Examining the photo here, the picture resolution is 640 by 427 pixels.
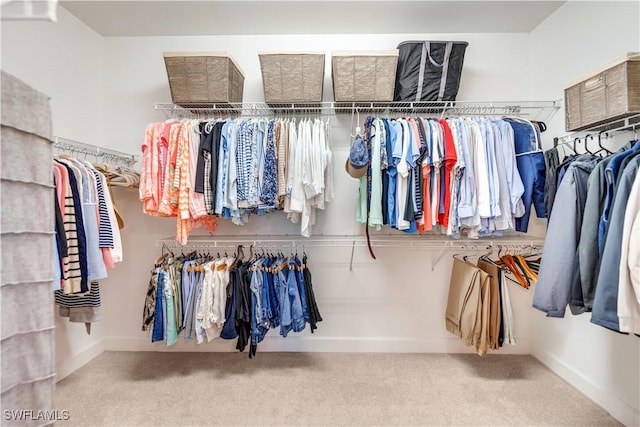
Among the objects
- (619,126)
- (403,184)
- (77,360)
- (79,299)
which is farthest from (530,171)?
(77,360)

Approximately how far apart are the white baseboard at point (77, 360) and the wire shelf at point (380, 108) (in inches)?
75.2

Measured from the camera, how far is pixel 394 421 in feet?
5.09

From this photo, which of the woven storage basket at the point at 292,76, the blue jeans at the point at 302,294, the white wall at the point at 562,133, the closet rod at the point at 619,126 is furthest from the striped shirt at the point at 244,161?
the white wall at the point at 562,133

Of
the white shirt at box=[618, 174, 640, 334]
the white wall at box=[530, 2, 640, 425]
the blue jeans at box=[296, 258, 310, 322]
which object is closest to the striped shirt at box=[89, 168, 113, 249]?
the blue jeans at box=[296, 258, 310, 322]

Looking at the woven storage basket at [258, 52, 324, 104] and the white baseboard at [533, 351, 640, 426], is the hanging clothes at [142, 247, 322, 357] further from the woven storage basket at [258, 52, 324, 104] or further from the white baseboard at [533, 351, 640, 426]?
the white baseboard at [533, 351, 640, 426]

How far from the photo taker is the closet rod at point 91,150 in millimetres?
1699

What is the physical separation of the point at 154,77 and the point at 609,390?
3789 millimetres

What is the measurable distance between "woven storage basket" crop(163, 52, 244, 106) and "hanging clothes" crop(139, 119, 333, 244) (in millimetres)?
196

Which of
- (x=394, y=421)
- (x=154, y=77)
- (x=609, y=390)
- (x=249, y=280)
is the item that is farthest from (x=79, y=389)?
(x=609, y=390)

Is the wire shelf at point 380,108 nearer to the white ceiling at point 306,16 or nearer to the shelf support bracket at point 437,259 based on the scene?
the white ceiling at point 306,16

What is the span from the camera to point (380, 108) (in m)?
2.03

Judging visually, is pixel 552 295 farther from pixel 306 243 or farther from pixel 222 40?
pixel 222 40

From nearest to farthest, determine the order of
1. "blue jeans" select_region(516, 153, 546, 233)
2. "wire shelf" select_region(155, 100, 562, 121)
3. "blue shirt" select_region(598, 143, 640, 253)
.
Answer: "blue shirt" select_region(598, 143, 640, 253) → "blue jeans" select_region(516, 153, 546, 233) → "wire shelf" select_region(155, 100, 562, 121)

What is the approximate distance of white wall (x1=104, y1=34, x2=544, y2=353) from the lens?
7.36 feet
